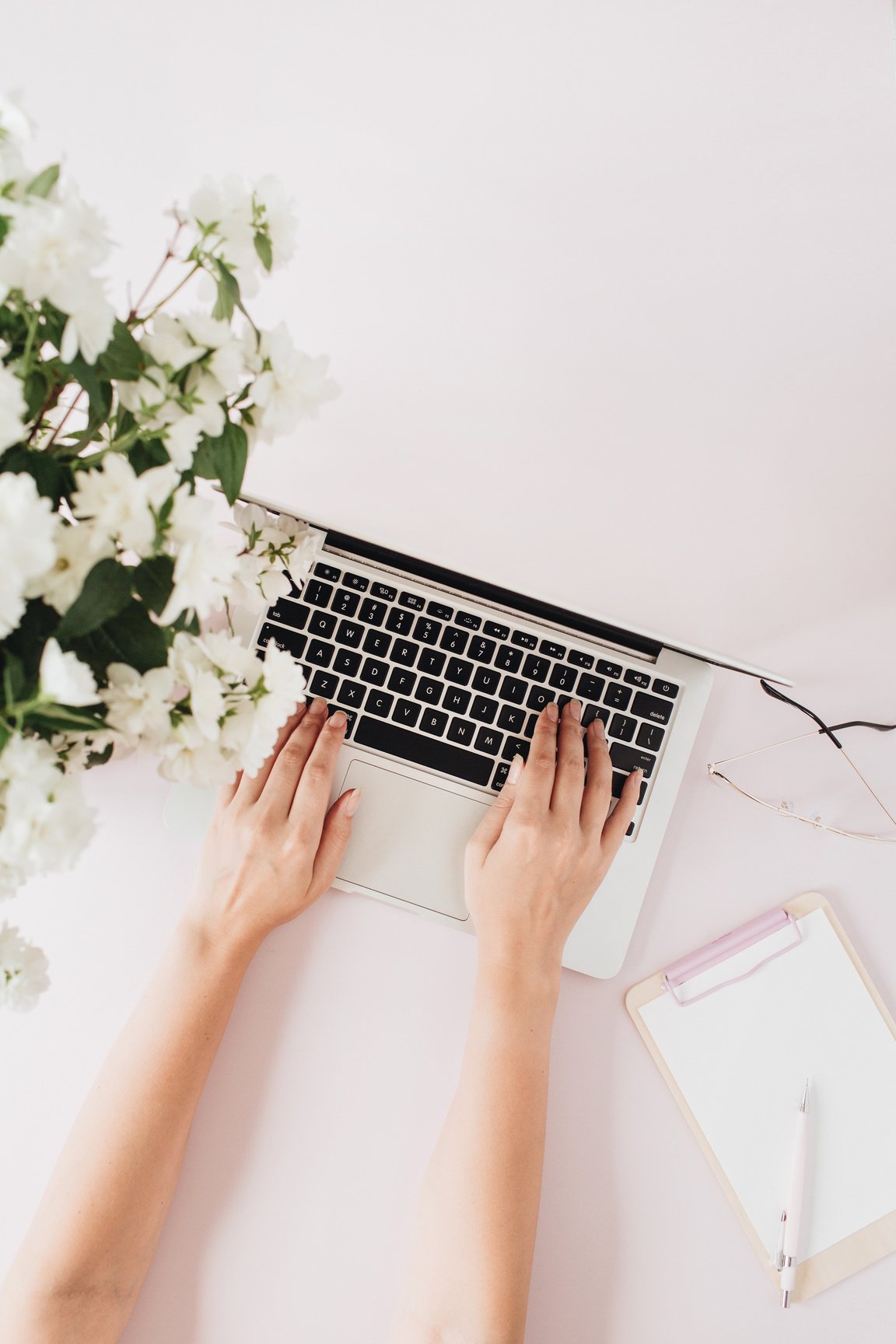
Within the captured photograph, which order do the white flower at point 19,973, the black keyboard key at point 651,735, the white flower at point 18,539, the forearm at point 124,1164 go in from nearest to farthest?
the white flower at point 18,539
the white flower at point 19,973
the forearm at point 124,1164
the black keyboard key at point 651,735

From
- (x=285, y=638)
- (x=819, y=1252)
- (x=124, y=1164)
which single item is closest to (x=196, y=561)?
(x=285, y=638)

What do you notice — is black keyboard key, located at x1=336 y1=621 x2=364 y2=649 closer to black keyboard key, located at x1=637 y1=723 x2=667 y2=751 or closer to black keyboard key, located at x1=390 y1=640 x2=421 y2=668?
black keyboard key, located at x1=390 y1=640 x2=421 y2=668

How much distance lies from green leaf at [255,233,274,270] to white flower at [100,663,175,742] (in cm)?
21

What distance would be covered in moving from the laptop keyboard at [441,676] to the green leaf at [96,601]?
0.43 metres

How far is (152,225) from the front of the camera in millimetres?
829

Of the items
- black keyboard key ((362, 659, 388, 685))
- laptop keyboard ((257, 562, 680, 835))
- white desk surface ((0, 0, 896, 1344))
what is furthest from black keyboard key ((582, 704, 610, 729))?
black keyboard key ((362, 659, 388, 685))

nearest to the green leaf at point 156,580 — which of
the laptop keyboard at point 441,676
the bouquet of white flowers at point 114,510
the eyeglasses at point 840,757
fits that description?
the bouquet of white flowers at point 114,510

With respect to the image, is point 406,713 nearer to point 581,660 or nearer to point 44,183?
point 581,660

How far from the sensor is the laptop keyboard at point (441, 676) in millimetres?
822

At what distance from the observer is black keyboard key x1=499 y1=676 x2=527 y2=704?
835 millimetres

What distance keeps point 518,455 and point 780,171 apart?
386mm

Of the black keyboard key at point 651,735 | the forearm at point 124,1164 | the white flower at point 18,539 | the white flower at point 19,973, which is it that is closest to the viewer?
the white flower at point 18,539

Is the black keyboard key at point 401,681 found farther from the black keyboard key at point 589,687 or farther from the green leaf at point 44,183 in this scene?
the green leaf at point 44,183

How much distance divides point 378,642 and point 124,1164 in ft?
1.76
